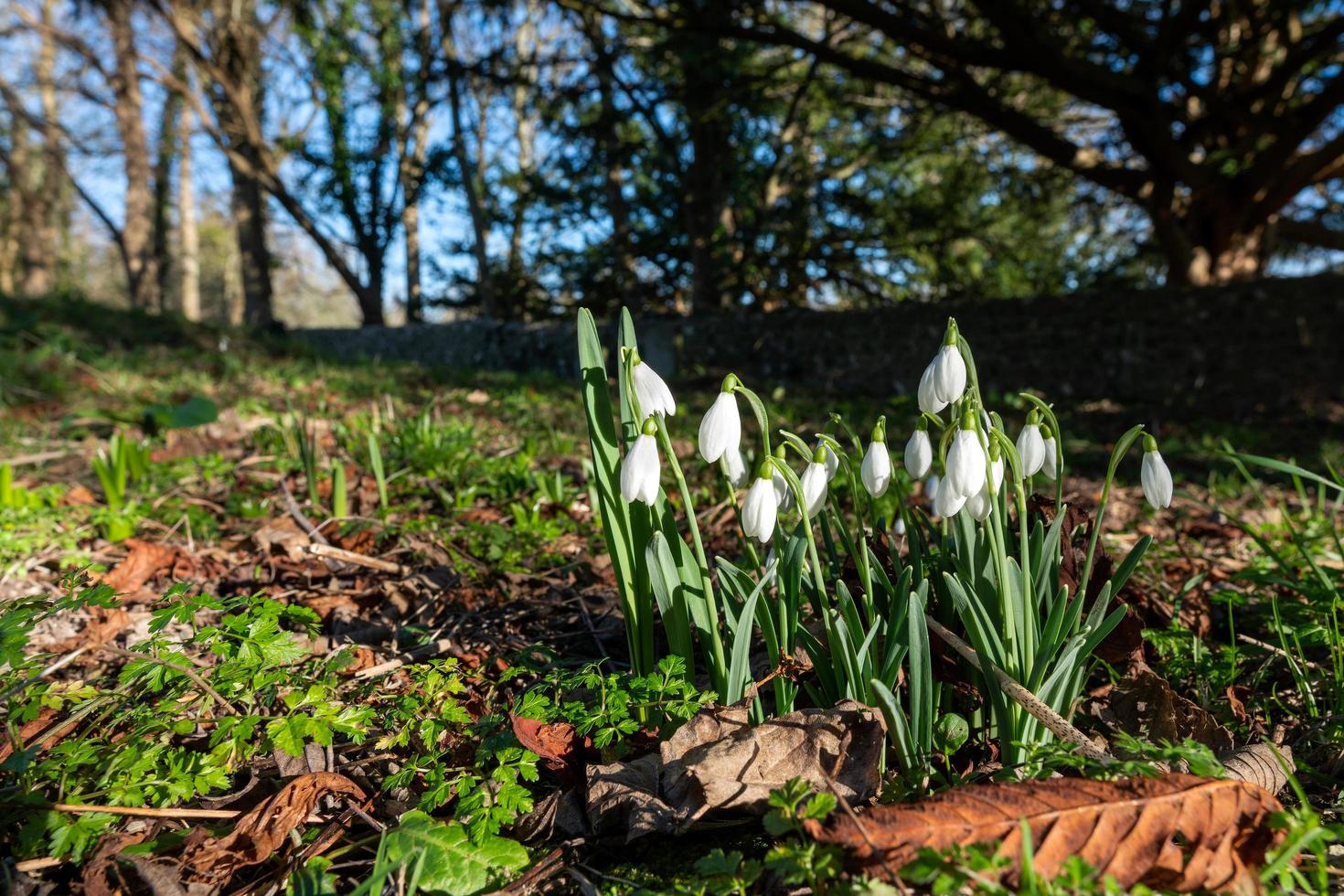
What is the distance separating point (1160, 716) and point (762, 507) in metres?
0.92

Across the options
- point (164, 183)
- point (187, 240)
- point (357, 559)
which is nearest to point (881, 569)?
point (357, 559)

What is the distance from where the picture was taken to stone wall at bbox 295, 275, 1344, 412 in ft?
23.1

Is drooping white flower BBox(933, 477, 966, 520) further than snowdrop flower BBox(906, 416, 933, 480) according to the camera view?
No

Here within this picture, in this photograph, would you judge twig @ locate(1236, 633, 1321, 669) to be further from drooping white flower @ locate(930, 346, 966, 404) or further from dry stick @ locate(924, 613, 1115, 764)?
drooping white flower @ locate(930, 346, 966, 404)

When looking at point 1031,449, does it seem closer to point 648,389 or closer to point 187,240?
point 648,389

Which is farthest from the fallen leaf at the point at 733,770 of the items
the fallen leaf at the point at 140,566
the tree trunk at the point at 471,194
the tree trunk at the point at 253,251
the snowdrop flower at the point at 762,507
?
the tree trunk at the point at 253,251

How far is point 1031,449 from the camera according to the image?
4.71 ft

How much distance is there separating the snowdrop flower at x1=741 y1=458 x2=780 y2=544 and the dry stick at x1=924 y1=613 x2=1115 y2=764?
0.30 m

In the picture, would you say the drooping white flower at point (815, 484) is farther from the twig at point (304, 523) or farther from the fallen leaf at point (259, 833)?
the twig at point (304, 523)

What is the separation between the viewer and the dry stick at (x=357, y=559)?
227 cm

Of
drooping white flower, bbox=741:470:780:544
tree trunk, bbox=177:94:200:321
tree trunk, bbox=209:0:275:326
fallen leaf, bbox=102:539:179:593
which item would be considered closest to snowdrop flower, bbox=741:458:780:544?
drooping white flower, bbox=741:470:780:544

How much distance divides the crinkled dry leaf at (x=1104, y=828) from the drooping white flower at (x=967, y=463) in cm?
43

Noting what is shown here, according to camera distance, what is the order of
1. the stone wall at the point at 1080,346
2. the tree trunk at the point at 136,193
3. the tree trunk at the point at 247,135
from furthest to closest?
the tree trunk at the point at 136,193 < the tree trunk at the point at 247,135 < the stone wall at the point at 1080,346

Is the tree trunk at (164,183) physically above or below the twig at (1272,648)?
above
